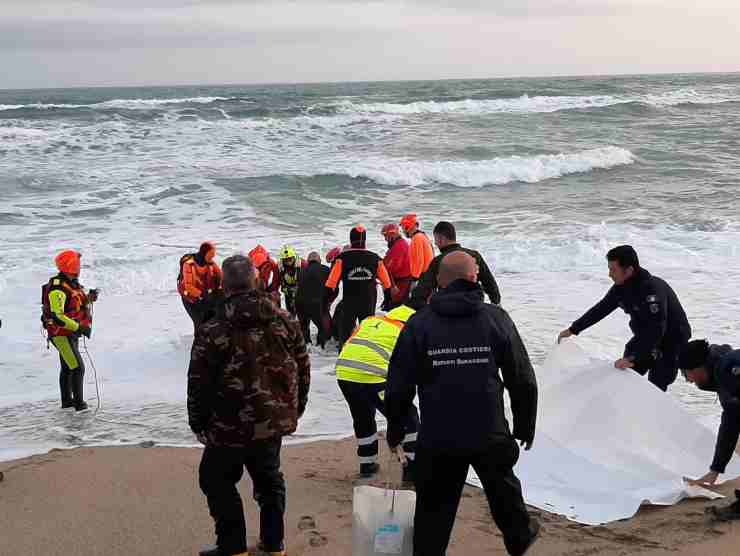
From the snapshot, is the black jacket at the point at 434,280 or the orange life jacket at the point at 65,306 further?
the orange life jacket at the point at 65,306

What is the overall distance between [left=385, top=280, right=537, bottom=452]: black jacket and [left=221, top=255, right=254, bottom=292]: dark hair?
73cm

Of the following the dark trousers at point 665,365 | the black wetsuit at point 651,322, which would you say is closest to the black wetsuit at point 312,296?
the black wetsuit at point 651,322

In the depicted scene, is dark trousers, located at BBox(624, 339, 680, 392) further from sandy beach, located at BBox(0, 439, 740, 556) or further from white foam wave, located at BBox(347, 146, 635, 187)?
white foam wave, located at BBox(347, 146, 635, 187)

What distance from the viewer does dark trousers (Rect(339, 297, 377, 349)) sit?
847 centimetres

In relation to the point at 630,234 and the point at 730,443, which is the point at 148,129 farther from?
the point at 730,443

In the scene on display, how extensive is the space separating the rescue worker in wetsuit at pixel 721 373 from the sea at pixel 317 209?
1995 millimetres

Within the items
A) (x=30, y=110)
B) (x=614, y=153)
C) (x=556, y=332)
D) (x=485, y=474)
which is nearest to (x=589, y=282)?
(x=556, y=332)

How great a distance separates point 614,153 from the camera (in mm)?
27484

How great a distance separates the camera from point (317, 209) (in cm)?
2033

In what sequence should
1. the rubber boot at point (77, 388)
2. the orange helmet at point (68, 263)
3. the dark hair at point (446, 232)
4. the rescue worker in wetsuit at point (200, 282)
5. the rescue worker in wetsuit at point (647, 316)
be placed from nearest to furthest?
the rescue worker in wetsuit at point (647, 316)
the dark hair at point (446, 232)
the orange helmet at point (68, 263)
the rubber boot at point (77, 388)
the rescue worker in wetsuit at point (200, 282)

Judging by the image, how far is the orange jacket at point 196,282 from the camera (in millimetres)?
8594

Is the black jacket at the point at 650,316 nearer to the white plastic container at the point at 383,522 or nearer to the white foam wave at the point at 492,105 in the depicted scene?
the white plastic container at the point at 383,522

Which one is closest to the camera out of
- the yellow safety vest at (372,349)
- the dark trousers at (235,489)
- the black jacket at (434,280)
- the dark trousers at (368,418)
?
the dark trousers at (235,489)

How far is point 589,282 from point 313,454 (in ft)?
23.9
